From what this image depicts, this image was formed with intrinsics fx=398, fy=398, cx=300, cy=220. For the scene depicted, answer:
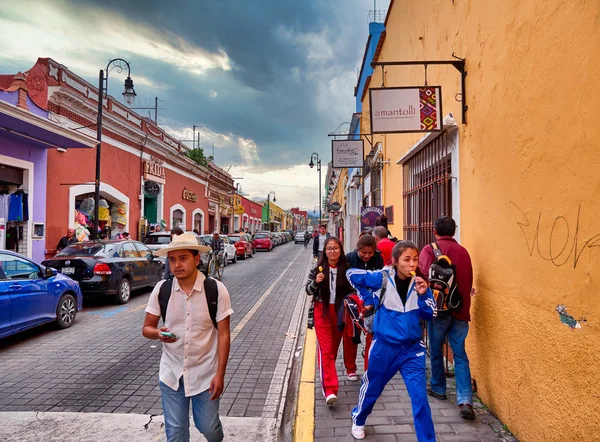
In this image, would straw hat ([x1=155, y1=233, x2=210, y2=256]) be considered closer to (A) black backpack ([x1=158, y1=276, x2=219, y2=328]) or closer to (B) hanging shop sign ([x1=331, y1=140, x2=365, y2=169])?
(A) black backpack ([x1=158, y1=276, x2=219, y2=328])

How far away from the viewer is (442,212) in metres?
5.67

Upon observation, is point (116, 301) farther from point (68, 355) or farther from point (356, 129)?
point (356, 129)

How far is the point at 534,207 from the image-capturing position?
3020 millimetres

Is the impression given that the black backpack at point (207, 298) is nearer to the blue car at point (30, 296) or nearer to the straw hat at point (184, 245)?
the straw hat at point (184, 245)

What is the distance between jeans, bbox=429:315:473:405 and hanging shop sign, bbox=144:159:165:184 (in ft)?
66.3

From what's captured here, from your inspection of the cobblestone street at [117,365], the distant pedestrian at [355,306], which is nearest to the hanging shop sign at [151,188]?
the cobblestone street at [117,365]

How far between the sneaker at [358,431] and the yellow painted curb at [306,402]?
1.18 ft

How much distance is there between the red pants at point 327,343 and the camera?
4.02 m

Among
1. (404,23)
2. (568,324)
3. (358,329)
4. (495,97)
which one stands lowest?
(358,329)

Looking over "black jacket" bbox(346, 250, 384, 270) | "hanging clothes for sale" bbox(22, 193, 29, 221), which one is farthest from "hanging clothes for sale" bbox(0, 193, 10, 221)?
"black jacket" bbox(346, 250, 384, 270)

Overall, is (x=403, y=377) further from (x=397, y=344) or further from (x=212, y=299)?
(x=212, y=299)

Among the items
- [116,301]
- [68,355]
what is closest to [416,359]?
[68,355]

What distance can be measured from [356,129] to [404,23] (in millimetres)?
10982

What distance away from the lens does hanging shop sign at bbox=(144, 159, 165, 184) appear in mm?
21517
